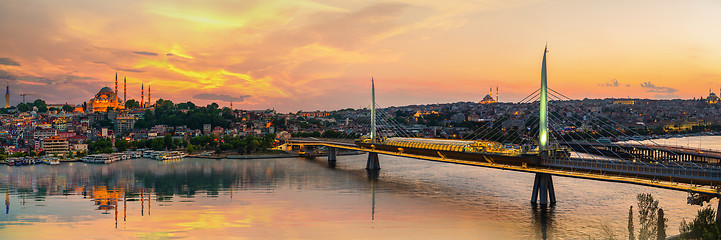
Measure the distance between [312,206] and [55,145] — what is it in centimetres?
3863

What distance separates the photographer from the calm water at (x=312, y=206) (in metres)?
15.8

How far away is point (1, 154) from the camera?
42.4m

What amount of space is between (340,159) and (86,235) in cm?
2992

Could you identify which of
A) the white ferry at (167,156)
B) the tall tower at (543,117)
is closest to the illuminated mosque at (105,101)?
the white ferry at (167,156)

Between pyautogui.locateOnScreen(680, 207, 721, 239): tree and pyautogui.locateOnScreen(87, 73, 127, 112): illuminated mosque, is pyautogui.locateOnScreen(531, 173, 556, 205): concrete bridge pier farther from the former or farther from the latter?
pyautogui.locateOnScreen(87, 73, 127, 112): illuminated mosque

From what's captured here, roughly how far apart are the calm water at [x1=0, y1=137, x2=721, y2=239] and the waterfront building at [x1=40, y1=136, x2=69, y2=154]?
1695 centimetres

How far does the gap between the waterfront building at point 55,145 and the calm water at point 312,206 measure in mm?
16949

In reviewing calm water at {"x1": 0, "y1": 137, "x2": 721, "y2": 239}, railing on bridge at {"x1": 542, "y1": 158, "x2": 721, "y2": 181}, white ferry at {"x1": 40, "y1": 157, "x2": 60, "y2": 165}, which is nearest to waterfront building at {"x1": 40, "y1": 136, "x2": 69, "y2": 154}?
white ferry at {"x1": 40, "y1": 157, "x2": 60, "y2": 165}

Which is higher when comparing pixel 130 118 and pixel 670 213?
pixel 130 118

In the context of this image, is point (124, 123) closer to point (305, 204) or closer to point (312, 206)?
point (305, 204)

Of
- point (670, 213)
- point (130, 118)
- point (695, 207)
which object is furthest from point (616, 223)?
point (130, 118)

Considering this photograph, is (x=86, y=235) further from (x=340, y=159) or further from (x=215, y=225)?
(x=340, y=159)

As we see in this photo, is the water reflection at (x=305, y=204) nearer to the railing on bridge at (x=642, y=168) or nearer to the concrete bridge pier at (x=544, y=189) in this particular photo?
the concrete bridge pier at (x=544, y=189)

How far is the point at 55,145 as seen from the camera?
158 feet
